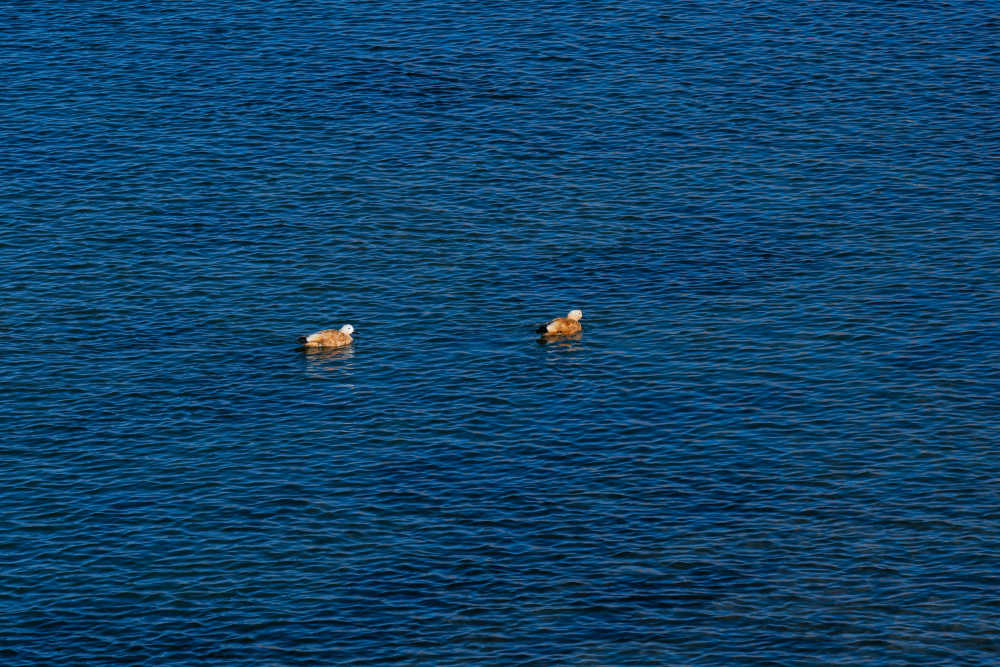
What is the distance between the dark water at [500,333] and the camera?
66.0 m

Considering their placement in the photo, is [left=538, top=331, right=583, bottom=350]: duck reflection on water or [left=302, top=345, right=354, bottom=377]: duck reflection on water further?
[left=538, top=331, right=583, bottom=350]: duck reflection on water

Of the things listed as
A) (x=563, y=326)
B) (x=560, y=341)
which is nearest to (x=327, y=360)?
(x=560, y=341)

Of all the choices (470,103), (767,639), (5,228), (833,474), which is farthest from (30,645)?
(470,103)

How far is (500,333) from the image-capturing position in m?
87.6

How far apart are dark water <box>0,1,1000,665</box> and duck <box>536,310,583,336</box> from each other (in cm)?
104

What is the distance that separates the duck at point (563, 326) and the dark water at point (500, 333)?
1.04 meters

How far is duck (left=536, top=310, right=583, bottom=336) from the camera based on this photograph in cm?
8544

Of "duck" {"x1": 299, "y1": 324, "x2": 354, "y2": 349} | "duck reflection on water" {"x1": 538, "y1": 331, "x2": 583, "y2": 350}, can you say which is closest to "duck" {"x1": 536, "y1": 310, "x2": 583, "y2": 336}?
"duck reflection on water" {"x1": 538, "y1": 331, "x2": 583, "y2": 350}

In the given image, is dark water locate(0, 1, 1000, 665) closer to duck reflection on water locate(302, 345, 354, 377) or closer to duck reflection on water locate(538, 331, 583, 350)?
duck reflection on water locate(302, 345, 354, 377)

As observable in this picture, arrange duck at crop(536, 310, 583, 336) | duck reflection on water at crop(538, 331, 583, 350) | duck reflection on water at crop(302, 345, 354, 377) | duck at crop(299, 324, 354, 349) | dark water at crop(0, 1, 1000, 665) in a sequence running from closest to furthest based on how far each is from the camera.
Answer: dark water at crop(0, 1, 1000, 665)
duck reflection on water at crop(302, 345, 354, 377)
duck at crop(299, 324, 354, 349)
duck at crop(536, 310, 583, 336)
duck reflection on water at crop(538, 331, 583, 350)

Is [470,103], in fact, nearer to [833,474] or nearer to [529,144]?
[529,144]

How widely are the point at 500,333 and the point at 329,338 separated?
8.49m

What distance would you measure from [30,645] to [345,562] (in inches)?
479

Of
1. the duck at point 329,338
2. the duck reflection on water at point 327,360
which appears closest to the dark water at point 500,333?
the duck reflection on water at point 327,360
